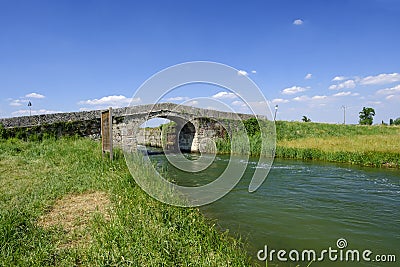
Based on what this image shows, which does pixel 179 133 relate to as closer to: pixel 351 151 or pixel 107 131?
pixel 351 151

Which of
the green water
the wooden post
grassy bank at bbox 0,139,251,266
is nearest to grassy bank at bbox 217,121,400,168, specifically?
the green water

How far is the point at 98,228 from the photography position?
4.14m

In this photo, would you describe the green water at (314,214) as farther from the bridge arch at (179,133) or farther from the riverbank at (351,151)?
the bridge arch at (179,133)

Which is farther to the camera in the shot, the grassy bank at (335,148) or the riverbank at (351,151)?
the grassy bank at (335,148)

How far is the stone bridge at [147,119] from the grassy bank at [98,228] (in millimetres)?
9605

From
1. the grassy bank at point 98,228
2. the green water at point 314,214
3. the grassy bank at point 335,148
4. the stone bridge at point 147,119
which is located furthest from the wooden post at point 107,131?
the grassy bank at point 335,148

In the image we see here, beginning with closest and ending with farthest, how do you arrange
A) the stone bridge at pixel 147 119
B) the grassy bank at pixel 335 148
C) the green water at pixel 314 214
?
the green water at pixel 314 214 < the grassy bank at pixel 335 148 < the stone bridge at pixel 147 119

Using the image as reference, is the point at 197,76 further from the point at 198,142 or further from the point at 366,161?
the point at 198,142

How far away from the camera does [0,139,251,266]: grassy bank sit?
3.29m

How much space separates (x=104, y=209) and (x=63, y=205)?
90 centimetres

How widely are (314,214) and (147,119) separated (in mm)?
16539

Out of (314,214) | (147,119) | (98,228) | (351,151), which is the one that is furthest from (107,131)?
(351,151)

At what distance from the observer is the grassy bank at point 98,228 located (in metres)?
3.29

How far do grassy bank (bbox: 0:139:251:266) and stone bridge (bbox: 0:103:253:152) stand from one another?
9.60 m
